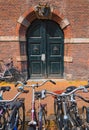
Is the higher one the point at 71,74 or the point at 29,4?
the point at 29,4

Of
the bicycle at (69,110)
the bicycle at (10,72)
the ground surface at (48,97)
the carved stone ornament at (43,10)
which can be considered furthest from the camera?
the bicycle at (10,72)

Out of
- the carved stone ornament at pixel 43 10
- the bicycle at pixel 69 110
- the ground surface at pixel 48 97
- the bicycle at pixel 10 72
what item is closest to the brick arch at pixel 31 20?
the carved stone ornament at pixel 43 10

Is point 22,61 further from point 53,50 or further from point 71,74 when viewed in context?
point 71,74

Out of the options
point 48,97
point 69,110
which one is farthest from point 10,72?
point 69,110

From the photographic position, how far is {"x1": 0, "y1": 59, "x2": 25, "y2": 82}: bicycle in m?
8.92

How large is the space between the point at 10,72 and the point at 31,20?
7.27ft

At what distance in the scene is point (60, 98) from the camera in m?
4.04

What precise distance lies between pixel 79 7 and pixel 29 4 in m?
1.92

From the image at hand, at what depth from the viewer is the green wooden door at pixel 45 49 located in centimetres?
920

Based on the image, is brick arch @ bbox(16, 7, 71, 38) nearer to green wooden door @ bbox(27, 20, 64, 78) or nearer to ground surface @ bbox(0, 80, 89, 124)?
green wooden door @ bbox(27, 20, 64, 78)

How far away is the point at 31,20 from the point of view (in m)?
8.99

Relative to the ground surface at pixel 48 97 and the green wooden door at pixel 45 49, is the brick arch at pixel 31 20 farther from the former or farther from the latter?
the ground surface at pixel 48 97

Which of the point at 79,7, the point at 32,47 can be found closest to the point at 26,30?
the point at 32,47

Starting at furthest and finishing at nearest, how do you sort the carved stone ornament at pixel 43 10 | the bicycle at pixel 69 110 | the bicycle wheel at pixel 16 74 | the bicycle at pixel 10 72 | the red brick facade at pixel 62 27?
the bicycle wheel at pixel 16 74 → the bicycle at pixel 10 72 → the red brick facade at pixel 62 27 → the carved stone ornament at pixel 43 10 → the bicycle at pixel 69 110
